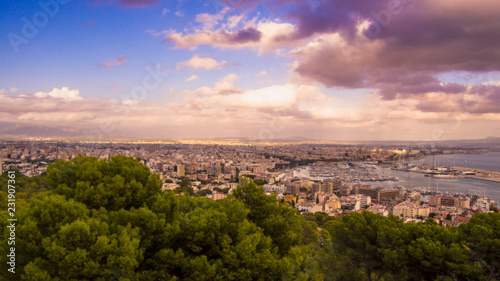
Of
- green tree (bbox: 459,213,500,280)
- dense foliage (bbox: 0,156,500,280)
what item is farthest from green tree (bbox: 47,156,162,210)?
green tree (bbox: 459,213,500,280)

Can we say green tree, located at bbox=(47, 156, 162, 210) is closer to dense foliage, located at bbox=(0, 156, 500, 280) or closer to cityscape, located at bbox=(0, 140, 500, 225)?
dense foliage, located at bbox=(0, 156, 500, 280)

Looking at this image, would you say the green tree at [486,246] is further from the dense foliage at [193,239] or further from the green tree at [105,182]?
the green tree at [105,182]

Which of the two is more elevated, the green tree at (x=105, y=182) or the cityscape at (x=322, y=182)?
the green tree at (x=105, y=182)

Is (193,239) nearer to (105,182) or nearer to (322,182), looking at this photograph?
(105,182)

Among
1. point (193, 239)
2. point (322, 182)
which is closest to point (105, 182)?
point (193, 239)

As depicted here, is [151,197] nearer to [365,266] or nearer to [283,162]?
[365,266]

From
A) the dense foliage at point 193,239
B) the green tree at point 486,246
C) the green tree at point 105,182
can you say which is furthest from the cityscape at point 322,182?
the green tree at point 486,246

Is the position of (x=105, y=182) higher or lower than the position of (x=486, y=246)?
→ higher

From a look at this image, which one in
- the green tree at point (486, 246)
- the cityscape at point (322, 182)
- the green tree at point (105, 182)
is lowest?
the cityscape at point (322, 182)

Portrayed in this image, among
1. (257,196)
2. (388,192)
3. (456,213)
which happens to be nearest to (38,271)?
(257,196)
